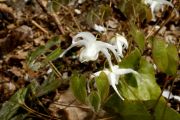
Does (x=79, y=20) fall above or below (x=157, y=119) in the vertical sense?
above

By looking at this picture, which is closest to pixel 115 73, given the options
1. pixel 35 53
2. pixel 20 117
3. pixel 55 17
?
pixel 35 53

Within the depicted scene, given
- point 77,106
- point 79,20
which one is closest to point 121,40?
point 77,106

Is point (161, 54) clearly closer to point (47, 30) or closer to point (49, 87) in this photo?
point (49, 87)

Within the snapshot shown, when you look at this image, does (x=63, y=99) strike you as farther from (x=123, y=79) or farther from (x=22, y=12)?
(x=22, y=12)

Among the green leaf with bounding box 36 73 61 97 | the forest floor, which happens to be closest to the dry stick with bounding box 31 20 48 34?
the forest floor

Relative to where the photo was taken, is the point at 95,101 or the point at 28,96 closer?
the point at 95,101

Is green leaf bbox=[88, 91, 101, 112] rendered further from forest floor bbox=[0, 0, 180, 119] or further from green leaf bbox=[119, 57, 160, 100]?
forest floor bbox=[0, 0, 180, 119]

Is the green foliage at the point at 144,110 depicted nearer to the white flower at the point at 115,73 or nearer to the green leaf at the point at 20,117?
the white flower at the point at 115,73
